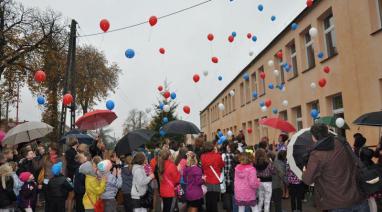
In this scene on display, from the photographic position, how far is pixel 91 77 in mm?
30703

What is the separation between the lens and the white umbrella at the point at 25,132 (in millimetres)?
9898

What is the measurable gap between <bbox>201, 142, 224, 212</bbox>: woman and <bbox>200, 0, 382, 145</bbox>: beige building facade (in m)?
5.57

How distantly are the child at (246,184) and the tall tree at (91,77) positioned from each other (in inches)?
976

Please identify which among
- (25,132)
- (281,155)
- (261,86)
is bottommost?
(281,155)

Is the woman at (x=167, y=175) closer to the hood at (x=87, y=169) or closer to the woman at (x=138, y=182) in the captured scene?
the woman at (x=138, y=182)

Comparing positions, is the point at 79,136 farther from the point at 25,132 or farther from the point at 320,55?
the point at 320,55

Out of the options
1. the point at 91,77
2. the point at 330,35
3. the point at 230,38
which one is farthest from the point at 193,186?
the point at 91,77

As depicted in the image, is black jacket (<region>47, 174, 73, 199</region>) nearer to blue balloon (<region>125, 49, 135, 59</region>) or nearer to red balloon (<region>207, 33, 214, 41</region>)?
blue balloon (<region>125, 49, 135, 59</region>)

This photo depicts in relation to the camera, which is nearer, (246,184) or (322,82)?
(246,184)

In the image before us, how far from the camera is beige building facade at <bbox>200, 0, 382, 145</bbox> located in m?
9.81

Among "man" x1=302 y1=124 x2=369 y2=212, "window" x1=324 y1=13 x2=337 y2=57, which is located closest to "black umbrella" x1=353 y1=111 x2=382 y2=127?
"man" x1=302 y1=124 x2=369 y2=212

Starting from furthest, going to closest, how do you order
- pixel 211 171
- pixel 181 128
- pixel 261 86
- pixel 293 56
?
pixel 261 86, pixel 293 56, pixel 181 128, pixel 211 171

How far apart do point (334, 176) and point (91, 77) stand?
29.5 meters

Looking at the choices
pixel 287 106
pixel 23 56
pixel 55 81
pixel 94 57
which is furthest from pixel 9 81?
pixel 287 106
